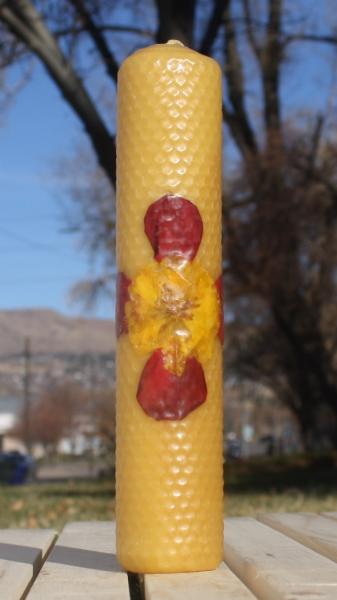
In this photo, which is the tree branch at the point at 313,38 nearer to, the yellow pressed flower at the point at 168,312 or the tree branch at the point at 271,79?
the tree branch at the point at 271,79

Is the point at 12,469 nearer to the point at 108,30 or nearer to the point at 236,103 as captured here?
the point at 236,103

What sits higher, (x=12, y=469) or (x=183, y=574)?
(x=183, y=574)

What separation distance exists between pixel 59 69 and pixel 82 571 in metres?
5.17

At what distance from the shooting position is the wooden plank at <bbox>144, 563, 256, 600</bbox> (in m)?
1.09

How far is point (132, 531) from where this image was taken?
1284 mm

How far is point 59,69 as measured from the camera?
600 cm

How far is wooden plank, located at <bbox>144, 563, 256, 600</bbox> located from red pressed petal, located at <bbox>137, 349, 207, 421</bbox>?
231mm

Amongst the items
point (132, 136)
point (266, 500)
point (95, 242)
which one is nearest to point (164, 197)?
point (132, 136)

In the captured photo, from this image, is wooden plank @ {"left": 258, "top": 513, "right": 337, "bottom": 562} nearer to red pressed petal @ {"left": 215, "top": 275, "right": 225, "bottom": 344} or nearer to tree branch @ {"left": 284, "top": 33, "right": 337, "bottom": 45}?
red pressed petal @ {"left": 215, "top": 275, "right": 225, "bottom": 344}

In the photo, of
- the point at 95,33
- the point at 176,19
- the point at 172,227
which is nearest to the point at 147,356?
the point at 172,227

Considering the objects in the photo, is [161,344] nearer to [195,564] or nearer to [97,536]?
[195,564]

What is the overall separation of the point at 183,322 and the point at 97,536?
0.58 m

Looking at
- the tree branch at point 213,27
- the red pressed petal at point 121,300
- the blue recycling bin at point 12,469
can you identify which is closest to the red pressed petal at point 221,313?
the red pressed petal at point 121,300

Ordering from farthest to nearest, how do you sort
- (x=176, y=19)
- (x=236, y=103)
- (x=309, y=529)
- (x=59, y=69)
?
(x=236, y=103), (x=59, y=69), (x=176, y=19), (x=309, y=529)
